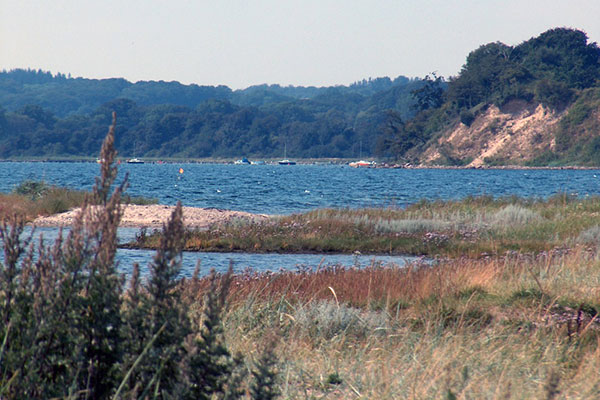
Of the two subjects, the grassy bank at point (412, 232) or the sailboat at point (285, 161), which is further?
the sailboat at point (285, 161)

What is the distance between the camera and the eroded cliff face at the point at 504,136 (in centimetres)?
11338

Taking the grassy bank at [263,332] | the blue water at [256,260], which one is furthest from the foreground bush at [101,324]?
the blue water at [256,260]

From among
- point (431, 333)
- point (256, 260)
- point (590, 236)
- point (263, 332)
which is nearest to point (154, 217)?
point (256, 260)

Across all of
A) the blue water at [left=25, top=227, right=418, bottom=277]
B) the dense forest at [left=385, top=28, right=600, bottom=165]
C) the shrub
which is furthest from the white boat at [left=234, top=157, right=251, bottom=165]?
the shrub

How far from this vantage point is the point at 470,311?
779 cm

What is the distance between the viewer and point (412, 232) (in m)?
21.5

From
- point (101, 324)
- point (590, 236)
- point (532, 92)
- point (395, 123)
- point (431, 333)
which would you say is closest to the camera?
point (101, 324)

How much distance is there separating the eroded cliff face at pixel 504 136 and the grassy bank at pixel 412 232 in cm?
9434

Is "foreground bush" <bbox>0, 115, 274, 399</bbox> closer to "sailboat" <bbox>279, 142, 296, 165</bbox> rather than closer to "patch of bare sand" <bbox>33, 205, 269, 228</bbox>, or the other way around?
"patch of bare sand" <bbox>33, 205, 269, 228</bbox>

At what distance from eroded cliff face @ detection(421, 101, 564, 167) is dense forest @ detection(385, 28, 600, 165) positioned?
1102 millimetres

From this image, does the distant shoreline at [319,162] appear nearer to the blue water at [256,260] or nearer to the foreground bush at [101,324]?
the blue water at [256,260]

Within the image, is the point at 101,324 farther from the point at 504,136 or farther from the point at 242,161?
the point at 242,161

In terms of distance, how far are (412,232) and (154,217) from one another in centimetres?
1085

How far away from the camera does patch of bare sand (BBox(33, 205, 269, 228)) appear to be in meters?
24.6
